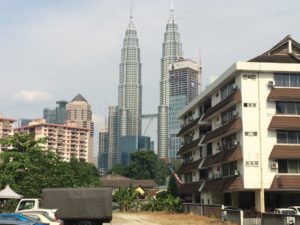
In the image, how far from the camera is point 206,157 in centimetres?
6184

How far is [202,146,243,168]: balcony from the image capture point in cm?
4910

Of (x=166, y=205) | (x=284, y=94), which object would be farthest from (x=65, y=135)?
(x=284, y=94)

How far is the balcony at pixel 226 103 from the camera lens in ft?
163

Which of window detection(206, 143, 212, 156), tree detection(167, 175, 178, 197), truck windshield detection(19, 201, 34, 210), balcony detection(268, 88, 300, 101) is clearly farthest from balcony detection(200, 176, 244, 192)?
truck windshield detection(19, 201, 34, 210)

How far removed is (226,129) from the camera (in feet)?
171

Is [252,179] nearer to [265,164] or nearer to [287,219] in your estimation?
[265,164]

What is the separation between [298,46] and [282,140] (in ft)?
44.9

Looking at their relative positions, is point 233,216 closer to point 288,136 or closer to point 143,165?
point 288,136

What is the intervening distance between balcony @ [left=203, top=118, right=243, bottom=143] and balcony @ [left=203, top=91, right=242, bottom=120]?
1.75 meters

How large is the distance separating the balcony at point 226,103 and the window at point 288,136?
5038 mm

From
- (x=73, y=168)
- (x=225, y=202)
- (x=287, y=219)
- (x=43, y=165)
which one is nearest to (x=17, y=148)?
(x=43, y=165)

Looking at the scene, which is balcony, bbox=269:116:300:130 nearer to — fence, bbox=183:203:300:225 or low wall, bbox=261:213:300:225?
fence, bbox=183:203:300:225

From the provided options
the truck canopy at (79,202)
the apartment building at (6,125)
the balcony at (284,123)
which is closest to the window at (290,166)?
the balcony at (284,123)

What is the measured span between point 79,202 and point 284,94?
24.8 m
